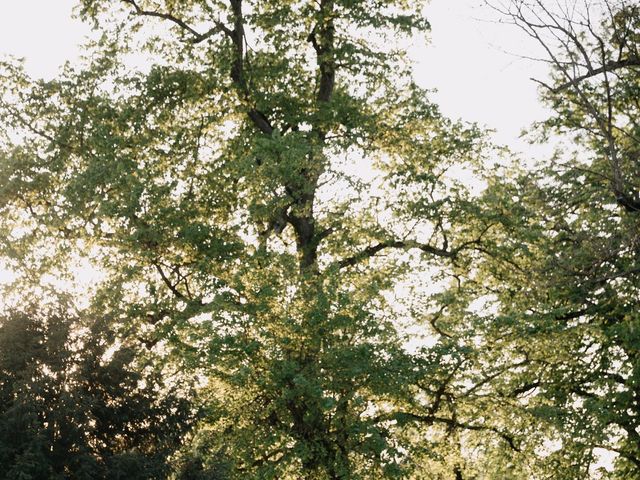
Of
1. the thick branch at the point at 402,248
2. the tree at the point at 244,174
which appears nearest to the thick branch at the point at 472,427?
the tree at the point at 244,174

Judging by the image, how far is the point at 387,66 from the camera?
723 inches

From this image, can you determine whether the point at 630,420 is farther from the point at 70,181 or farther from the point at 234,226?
the point at 70,181

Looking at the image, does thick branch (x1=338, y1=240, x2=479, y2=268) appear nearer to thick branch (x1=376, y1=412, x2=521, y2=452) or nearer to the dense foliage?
the dense foliage

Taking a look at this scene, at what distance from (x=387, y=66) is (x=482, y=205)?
4.16 meters

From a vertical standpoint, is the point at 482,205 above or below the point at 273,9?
below

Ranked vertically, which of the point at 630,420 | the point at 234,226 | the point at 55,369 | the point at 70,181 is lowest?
the point at 630,420

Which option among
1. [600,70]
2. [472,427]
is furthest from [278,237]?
[600,70]

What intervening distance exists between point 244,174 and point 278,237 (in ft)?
9.52

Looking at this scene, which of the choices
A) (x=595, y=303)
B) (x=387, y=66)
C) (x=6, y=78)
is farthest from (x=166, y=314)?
(x=595, y=303)

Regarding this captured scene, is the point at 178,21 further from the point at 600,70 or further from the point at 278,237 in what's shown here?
the point at 600,70

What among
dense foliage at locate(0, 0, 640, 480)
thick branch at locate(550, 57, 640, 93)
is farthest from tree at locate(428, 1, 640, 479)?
thick branch at locate(550, 57, 640, 93)

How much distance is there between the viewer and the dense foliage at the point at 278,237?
15594mm

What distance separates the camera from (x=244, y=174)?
15617mm

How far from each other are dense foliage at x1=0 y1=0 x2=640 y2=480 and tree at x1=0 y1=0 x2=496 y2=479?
63mm
